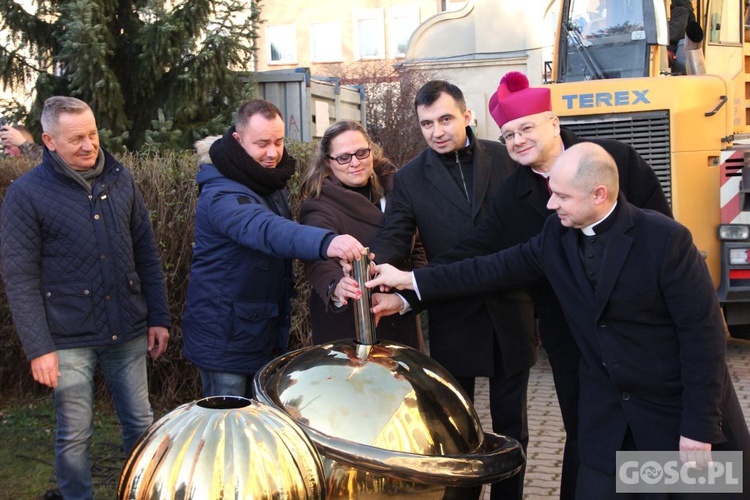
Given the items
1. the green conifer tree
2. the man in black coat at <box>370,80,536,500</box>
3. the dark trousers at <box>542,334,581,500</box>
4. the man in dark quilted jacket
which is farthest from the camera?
the green conifer tree

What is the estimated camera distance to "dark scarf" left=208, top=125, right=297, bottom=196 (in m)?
3.45

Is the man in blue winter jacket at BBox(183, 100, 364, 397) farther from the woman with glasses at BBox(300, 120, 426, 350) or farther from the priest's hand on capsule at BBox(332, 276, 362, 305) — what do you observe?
the priest's hand on capsule at BBox(332, 276, 362, 305)

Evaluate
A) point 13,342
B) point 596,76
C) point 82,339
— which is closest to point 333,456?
point 82,339

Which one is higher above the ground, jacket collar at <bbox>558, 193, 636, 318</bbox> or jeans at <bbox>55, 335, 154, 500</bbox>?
jacket collar at <bbox>558, 193, 636, 318</bbox>

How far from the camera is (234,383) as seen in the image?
3611 mm

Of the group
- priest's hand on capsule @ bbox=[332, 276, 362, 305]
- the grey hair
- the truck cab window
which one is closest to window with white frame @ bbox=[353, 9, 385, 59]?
the truck cab window

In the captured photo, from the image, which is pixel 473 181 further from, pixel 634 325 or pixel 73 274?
pixel 73 274

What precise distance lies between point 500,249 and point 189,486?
6.81 feet

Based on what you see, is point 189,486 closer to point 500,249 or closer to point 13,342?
point 500,249

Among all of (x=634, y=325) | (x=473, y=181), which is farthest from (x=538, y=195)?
(x=634, y=325)

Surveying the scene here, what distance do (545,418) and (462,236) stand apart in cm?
307

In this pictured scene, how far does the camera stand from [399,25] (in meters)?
27.2

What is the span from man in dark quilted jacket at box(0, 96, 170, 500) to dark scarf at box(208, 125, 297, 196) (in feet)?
1.89

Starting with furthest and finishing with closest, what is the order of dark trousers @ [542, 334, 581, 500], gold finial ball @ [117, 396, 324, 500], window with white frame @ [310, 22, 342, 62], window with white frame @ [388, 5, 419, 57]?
1. window with white frame @ [310, 22, 342, 62]
2. window with white frame @ [388, 5, 419, 57]
3. dark trousers @ [542, 334, 581, 500]
4. gold finial ball @ [117, 396, 324, 500]
